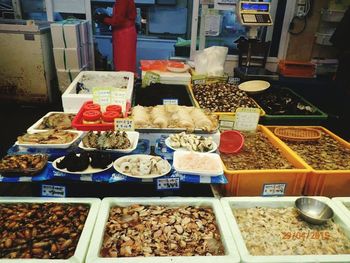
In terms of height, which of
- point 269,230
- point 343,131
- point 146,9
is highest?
point 146,9

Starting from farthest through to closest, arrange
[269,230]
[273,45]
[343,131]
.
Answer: [273,45]
[343,131]
[269,230]

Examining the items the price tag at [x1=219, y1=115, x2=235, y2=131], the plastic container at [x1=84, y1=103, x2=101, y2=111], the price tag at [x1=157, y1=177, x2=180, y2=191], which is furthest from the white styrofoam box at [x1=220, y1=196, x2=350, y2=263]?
the plastic container at [x1=84, y1=103, x2=101, y2=111]

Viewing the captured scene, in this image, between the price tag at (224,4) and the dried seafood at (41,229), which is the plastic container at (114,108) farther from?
the price tag at (224,4)

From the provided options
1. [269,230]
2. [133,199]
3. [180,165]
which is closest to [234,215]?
[269,230]

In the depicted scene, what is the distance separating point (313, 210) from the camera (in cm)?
192

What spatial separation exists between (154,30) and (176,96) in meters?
6.96

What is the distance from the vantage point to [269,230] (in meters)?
1.82

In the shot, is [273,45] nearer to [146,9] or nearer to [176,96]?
[176,96]

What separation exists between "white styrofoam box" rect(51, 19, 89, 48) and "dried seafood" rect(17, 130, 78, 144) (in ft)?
10.6

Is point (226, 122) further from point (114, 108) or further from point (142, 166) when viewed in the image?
point (142, 166)

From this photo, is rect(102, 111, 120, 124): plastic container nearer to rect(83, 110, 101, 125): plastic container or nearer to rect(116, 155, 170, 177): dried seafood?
rect(83, 110, 101, 125): plastic container

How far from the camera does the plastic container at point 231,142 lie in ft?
8.43

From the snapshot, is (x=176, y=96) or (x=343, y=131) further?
(x=343, y=131)
